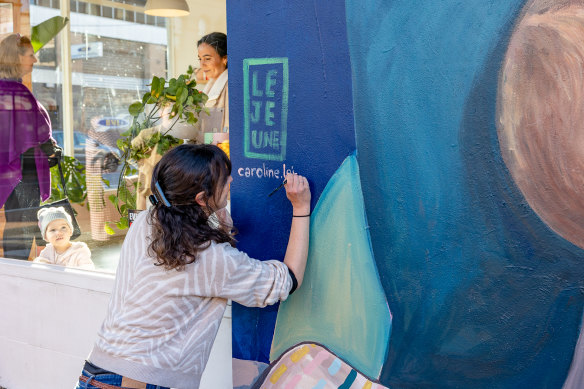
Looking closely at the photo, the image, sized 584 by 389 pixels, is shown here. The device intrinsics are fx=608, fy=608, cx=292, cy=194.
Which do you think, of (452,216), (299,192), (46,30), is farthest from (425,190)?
(46,30)

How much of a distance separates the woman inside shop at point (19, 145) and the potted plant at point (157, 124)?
Result: 890 millimetres

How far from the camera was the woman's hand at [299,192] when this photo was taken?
207cm

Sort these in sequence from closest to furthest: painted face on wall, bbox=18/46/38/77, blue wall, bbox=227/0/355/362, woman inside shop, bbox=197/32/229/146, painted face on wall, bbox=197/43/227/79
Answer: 1. blue wall, bbox=227/0/355/362
2. woman inside shop, bbox=197/32/229/146
3. painted face on wall, bbox=197/43/227/79
4. painted face on wall, bbox=18/46/38/77

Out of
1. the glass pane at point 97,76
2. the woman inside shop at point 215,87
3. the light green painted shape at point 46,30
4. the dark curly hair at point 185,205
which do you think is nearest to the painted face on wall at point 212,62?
the woman inside shop at point 215,87

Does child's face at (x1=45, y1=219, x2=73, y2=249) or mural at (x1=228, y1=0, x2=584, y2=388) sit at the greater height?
mural at (x1=228, y1=0, x2=584, y2=388)

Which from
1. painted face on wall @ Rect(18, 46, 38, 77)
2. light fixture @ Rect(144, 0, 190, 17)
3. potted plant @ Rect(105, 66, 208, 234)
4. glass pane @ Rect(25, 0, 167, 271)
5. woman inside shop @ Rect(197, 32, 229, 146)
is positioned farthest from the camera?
light fixture @ Rect(144, 0, 190, 17)

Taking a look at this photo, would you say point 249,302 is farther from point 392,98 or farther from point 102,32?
point 102,32

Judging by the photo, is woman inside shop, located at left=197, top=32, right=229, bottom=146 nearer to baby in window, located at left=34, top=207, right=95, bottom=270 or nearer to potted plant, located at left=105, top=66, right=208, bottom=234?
potted plant, located at left=105, top=66, right=208, bottom=234

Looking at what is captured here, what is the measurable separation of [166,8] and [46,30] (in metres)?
0.85

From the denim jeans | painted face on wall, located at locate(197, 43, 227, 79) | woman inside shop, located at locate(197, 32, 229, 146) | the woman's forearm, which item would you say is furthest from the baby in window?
the woman's forearm

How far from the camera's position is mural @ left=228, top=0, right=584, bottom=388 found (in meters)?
1.68

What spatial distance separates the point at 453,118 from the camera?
1.81m

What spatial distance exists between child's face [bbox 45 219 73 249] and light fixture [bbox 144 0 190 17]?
63.3 inches

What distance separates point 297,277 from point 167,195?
51cm
